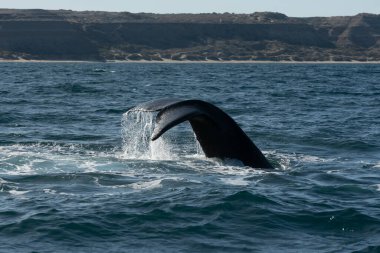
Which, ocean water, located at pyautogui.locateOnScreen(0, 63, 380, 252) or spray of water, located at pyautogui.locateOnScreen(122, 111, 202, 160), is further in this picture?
spray of water, located at pyautogui.locateOnScreen(122, 111, 202, 160)

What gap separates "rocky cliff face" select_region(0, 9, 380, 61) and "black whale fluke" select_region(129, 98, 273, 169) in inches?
4400

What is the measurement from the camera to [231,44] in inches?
5625

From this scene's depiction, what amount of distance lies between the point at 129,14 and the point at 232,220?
526 feet

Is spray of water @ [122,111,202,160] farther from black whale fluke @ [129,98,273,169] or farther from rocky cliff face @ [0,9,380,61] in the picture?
rocky cliff face @ [0,9,380,61]

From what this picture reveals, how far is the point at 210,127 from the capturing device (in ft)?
40.3

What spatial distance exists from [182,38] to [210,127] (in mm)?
133859

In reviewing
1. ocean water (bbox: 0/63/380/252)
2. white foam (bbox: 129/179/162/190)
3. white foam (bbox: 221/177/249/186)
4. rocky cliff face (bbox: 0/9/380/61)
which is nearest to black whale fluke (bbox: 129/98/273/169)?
ocean water (bbox: 0/63/380/252)

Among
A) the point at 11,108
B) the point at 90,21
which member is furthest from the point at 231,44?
the point at 11,108

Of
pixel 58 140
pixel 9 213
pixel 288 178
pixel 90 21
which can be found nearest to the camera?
pixel 9 213

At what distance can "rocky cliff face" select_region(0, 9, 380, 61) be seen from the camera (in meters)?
130

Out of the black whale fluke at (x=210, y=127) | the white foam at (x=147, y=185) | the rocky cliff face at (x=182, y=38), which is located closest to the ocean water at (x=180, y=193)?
the white foam at (x=147, y=185)

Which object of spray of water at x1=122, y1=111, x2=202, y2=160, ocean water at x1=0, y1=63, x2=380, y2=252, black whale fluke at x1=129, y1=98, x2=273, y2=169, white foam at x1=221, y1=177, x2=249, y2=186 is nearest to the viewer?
ocean water at x1=0, y1=63, x2=380, y2=252

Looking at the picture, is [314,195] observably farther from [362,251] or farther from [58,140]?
[58,140]

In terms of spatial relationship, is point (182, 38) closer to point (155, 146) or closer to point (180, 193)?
point (155, 146)
